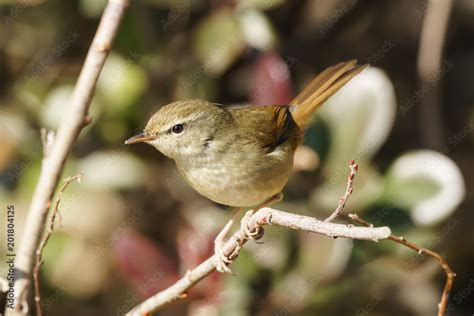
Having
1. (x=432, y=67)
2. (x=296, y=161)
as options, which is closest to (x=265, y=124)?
(x=296, y=161)

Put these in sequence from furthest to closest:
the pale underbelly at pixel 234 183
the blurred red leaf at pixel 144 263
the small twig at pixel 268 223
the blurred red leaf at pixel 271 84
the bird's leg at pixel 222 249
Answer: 1. the blurred red leaf at pixel 271 84
2. the blurred red leaf at pixel 144 263
3. the pale underbelly at pixel 234 183
4. the bird's leg at pixel 222 249
5. the small twig at pixel 268 223

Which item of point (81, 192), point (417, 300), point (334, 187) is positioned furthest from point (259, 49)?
point (417, 300)

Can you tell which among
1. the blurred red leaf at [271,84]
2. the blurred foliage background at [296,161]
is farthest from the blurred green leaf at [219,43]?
the blurred red leaf at [271,84]

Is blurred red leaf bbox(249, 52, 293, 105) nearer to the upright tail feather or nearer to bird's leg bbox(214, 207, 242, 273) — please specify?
the upright tail feather

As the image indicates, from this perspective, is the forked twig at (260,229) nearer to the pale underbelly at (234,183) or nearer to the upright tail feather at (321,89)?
the pale underbelly at (234,183)

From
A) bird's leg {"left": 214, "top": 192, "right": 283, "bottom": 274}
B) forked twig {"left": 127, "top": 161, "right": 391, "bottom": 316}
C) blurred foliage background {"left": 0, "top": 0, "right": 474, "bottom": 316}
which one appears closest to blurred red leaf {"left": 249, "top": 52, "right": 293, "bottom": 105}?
blurred foliage background {"left": 0, "top": 0, "right": 474, "bottom": 316}

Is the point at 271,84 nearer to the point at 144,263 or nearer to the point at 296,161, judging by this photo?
the point at 296,161
